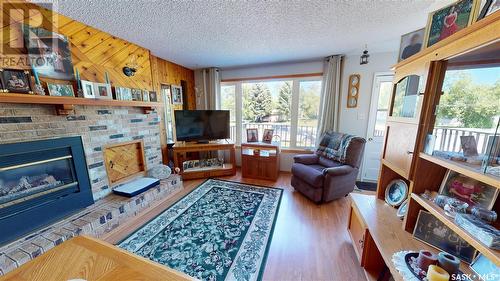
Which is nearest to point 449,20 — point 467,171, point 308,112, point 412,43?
point 412,43

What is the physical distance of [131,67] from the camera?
2588mm

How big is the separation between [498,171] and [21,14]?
3427 mm

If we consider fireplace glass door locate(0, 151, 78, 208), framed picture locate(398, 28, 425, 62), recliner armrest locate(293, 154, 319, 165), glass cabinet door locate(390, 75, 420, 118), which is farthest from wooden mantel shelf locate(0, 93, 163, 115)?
framed picture locate(398, 28, 425, 62)

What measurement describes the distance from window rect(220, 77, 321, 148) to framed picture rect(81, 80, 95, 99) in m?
2.50

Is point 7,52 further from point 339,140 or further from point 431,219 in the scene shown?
point 339,140

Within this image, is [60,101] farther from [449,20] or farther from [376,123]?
[376,123]

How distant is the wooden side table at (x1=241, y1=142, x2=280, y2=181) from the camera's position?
11.3 feet

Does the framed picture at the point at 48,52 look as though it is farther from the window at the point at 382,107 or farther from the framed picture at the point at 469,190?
the window at the point at 382,107

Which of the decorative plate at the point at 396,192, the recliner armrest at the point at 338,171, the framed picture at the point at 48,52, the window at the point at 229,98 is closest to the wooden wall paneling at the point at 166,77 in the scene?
the window at the point at 229,98

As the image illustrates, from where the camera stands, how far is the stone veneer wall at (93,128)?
1.55 meters

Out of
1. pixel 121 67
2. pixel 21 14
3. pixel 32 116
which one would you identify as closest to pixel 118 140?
pixel 32 116

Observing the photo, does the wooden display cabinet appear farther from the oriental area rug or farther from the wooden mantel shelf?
the wooden mantel shelf

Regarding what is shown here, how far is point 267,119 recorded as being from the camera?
4.06 m

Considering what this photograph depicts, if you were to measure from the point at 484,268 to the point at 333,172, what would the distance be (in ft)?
5.30
